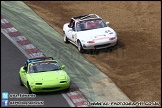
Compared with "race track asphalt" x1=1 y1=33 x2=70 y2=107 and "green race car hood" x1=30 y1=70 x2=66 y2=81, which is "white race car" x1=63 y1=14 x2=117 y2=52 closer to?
"race track asphalt" x1=1 y1=33 x2=70 y2=107

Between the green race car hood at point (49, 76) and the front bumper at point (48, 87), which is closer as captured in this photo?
the front bumper at point (48, 87)

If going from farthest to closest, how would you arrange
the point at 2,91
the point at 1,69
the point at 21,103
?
the point at 1,69 → the point at 2,91 → the point at 21,103

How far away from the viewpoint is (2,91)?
22906 millimetres

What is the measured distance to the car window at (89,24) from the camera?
95.1ft

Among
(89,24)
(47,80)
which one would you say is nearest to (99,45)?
(89,24)

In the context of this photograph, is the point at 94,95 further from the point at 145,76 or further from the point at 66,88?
the point at 145,76

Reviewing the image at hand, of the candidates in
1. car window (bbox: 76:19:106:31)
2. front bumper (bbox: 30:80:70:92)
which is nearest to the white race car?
car window (bbox: 76:19:106:31)

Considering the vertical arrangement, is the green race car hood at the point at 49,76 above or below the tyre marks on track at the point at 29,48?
above

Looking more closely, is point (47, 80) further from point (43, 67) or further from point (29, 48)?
point (29, 48)

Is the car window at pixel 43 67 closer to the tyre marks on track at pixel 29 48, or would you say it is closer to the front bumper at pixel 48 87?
the tyre marks on track at pixel 29 48

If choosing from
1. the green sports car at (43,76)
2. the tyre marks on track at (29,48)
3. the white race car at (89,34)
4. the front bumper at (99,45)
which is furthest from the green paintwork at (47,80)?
the white race car at (89,34)

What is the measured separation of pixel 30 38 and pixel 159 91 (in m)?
10.9

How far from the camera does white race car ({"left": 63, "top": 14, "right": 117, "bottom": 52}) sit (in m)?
27.7


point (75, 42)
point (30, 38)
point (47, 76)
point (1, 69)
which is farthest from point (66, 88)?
point (30, 38)
